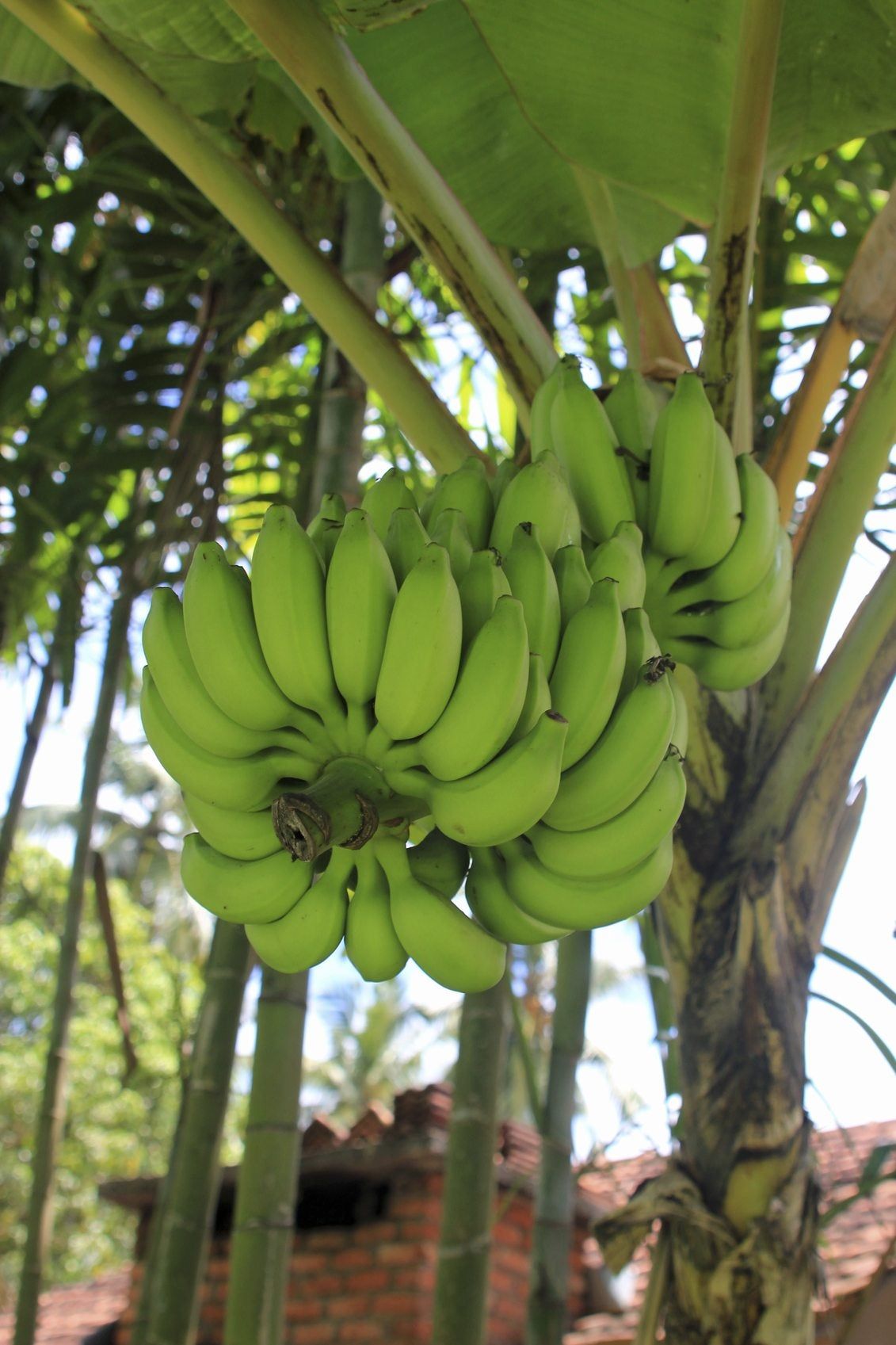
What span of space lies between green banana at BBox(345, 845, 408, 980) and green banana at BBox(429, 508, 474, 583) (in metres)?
0.26

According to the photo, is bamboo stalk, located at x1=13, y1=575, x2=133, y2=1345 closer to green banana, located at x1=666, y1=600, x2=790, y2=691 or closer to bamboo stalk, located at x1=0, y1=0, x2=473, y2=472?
bamboo stalk, located at x1=0, y1=0, x2=473, y2=472

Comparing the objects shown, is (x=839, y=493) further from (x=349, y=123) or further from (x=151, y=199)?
(x=151, y=199)

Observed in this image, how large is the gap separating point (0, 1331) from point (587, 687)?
6658 mm

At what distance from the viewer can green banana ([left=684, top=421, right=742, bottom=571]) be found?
1.19 metres

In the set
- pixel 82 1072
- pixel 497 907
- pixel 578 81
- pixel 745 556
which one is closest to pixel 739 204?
pixel 578 81

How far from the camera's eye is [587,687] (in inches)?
38.6

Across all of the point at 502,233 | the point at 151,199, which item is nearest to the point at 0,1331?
the point at 151,199

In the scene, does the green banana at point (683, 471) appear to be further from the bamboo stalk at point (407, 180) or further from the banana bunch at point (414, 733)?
the bamboo stalk at point (407, 180)

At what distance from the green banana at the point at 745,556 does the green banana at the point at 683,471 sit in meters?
A: 0.05

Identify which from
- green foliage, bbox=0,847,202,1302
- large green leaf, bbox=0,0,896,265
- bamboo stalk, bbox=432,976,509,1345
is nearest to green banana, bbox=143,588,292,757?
large green leaf, bbox=0,0,896,265

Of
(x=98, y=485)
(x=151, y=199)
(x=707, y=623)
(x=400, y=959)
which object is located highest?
(x=151, y=199)

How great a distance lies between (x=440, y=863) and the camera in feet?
3.37

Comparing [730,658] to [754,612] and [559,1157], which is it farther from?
[559,1157]

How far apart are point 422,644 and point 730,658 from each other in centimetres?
47
